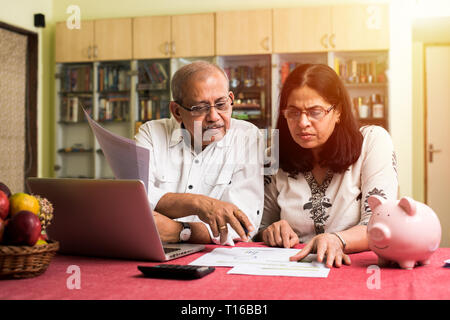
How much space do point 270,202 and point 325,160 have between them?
0.25 metres

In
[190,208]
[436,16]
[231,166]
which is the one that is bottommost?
[190,208]

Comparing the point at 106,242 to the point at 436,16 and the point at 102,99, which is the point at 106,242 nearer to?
the point at 102,99

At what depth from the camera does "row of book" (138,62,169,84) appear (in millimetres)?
4594

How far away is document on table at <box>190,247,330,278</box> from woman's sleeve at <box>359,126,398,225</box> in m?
0.33

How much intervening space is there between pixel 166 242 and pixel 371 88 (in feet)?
11.2

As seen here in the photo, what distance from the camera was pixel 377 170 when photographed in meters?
1.44

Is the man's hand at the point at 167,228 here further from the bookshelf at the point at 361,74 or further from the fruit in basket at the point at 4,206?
the bookshelf at the point at 361,74

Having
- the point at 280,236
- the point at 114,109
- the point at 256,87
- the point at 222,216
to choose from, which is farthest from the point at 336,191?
the point at 114,109

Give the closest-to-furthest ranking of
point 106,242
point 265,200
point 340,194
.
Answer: point 106,242 < point 340,194 < point 265,200

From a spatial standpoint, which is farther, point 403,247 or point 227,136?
point 227,136

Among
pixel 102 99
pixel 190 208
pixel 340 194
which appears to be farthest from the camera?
pixel 102 99

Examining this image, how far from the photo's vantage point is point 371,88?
433 cm

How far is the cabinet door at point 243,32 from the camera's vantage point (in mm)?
4340
